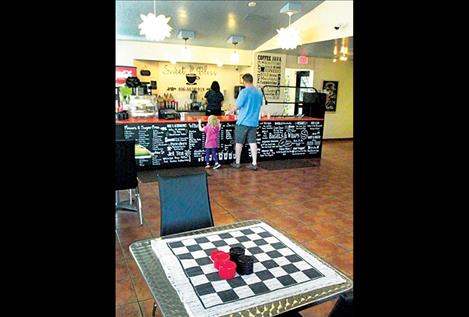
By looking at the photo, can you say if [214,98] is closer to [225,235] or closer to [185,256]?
[225,235]

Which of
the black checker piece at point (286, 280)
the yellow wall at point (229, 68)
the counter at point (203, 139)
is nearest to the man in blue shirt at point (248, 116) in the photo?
the counter at point (203, 139)

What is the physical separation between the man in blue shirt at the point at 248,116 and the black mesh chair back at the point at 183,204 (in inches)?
152

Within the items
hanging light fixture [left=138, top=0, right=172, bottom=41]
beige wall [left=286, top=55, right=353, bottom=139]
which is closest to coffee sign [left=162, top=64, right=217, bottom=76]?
beige wall [left=286, top=55, right=353, bottom=139]

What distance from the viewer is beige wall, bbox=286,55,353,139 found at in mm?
9625

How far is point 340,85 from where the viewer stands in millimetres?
9977

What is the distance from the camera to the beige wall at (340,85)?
9625mm

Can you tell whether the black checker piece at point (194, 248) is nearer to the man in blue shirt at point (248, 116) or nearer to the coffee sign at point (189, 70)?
the man in blue shirt at point (248, 116)

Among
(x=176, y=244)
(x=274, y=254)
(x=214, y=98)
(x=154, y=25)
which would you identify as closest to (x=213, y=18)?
(x=214, y=98)

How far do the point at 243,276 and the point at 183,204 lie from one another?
815 mm

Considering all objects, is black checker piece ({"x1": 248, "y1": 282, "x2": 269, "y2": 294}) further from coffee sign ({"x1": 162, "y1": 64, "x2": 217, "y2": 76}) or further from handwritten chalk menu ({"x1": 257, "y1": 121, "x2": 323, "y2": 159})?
coffee sign ({"x1": 162, "y1": 64, "x2": 217, "y2": 76})

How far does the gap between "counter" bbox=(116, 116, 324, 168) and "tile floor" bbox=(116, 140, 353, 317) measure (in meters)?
0.57
